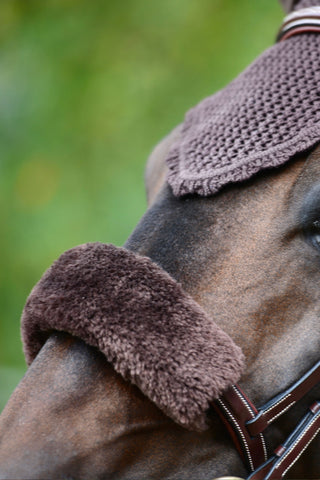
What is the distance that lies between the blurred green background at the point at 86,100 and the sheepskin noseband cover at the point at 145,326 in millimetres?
3412

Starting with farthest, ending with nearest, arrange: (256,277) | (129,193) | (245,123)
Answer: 1. (129,193)
2. (245,123)
3. (256,277)

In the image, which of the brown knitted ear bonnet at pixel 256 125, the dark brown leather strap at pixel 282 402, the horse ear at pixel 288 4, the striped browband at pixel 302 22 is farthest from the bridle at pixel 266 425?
the horse ear at pixel 288 4

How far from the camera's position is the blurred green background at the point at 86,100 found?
4.80 meters

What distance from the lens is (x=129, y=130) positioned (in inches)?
195

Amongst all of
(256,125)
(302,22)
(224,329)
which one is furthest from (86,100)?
(224,329)

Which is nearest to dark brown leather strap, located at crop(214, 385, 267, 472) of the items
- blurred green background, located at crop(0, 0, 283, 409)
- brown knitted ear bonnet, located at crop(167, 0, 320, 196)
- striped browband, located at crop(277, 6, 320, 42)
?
brown knitted ear bonnet, located at crop(167, 0, 320, 196)

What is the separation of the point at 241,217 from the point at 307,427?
0.51 m

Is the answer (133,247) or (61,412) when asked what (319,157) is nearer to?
(133,247)

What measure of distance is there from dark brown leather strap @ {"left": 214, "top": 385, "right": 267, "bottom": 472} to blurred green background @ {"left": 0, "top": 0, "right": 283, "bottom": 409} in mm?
3425

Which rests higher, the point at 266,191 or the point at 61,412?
the point at 266,191

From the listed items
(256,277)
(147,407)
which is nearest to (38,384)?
(147,407)

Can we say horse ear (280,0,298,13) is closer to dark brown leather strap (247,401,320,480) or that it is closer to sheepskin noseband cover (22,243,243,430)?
sheepskin noseband cover (22,243,243,430)

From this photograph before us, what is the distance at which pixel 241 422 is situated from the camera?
4.14ft

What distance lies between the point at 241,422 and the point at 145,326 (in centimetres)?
32
